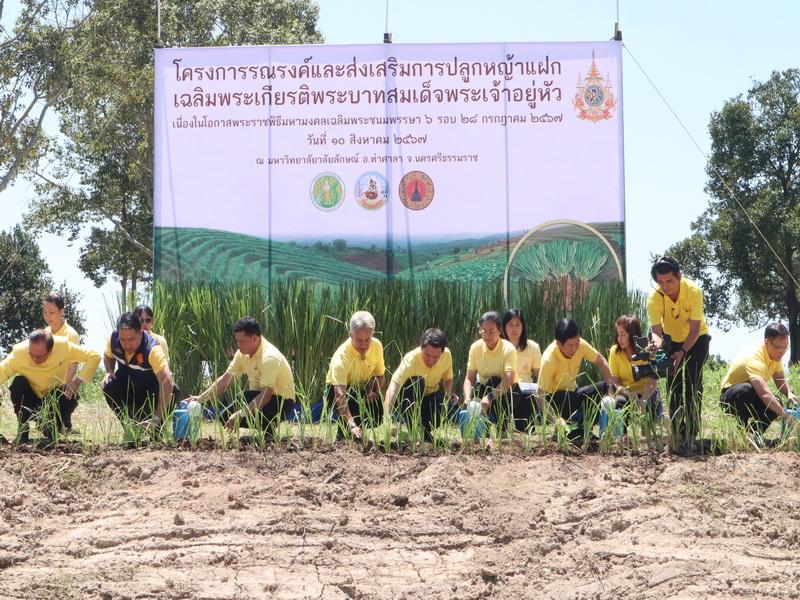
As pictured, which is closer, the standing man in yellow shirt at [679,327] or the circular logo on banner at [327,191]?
the standing man in yellow shirt at [679,327]

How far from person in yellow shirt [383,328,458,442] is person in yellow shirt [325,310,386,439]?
0.63 ft

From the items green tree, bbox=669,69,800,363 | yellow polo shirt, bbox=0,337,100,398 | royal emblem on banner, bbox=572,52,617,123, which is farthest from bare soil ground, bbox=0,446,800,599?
green tree, bbox=669,69,800,363

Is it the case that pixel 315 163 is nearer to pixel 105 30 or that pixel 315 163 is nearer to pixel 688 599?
pixel 688 599

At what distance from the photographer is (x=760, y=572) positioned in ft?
18.1

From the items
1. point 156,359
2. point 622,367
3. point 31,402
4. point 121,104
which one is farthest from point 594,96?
point 121,104

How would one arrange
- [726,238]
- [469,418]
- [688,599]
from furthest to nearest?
[726,238]
[469,418]
[688,599]

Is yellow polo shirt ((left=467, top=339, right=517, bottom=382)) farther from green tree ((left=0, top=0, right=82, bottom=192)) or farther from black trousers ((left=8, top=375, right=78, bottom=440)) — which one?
green tree ((left=0, top=0, right=82, bottom=192))

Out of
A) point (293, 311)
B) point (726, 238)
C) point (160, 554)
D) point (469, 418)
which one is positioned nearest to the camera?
point (160, 554)

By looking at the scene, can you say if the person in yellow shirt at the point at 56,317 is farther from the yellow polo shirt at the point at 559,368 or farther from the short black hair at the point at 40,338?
the yellow polo shirt at the point at 559,368

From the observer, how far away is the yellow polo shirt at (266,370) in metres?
7.82

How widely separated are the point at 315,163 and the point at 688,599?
7339 mm

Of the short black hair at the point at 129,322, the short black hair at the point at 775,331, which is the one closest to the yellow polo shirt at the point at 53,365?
the short black hair at the point at 129,322

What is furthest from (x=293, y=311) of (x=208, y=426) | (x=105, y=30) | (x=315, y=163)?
(x=105, y=30)

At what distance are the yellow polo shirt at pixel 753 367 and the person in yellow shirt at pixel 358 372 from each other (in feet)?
8.36
